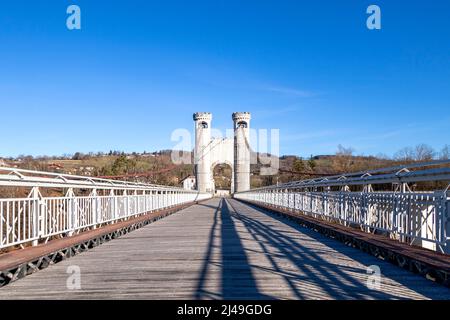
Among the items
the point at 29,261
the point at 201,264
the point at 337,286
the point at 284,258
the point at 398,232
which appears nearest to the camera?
the point at 337,286

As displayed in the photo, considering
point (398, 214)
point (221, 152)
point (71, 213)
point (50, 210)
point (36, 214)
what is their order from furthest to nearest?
point (221, 152) < point (71, 213) < point (50, 210) < point (398, 214) < point (36, 214)

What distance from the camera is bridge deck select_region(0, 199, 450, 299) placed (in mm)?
4223

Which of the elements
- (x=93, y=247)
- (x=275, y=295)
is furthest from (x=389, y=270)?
(x=93, y=247)

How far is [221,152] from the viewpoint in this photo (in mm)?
85062

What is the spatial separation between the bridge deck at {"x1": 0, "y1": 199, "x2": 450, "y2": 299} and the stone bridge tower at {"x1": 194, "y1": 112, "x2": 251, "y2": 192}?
6386cm

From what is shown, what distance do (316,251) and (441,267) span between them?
2.69 m

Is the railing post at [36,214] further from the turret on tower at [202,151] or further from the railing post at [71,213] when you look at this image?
the turret on tower at [202,151]

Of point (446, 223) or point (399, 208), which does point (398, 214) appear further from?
point (446, 223)

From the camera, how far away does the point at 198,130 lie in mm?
84062

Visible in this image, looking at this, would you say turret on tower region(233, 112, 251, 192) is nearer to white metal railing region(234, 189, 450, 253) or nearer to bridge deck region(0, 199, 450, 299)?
white metal railing region(234, 189, 450, 253)

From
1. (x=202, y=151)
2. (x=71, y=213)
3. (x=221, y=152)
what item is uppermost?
(x=221, y=152)

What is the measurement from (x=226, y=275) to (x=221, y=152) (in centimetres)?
8002

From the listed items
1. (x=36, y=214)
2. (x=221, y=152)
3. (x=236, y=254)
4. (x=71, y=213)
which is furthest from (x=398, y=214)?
(x=221, y=152)

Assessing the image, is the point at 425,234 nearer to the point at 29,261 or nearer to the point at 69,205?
the point at 29,261
